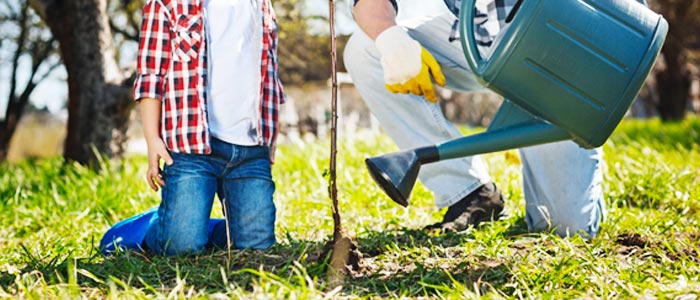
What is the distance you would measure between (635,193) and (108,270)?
1.98 m

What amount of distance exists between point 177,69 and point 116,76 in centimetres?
234

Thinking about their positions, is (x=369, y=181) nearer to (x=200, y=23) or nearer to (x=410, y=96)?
(x=410, y=96)

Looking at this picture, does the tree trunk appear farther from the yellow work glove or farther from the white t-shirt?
the white t-shirt

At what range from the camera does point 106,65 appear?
402cm

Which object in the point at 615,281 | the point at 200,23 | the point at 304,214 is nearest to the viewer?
the point at 615,281

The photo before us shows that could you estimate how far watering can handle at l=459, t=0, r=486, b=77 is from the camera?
1.60 metres

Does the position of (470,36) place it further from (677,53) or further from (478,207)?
(677,53)

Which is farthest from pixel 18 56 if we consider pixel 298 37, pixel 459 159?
pixel 459 159

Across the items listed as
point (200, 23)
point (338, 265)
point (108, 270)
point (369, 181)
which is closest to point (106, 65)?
point (369, 181)

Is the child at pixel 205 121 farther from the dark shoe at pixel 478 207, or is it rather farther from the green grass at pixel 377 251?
the dark shoe at pixel 478 207

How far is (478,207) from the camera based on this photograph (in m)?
2.20

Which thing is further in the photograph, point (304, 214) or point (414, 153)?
point (304, 214)

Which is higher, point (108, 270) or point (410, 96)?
point (410, 96)

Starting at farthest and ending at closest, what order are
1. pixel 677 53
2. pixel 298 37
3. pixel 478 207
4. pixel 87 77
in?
pixel 677 53 → pixel 298 37 → pixel 87 77 → pixel 478 207
